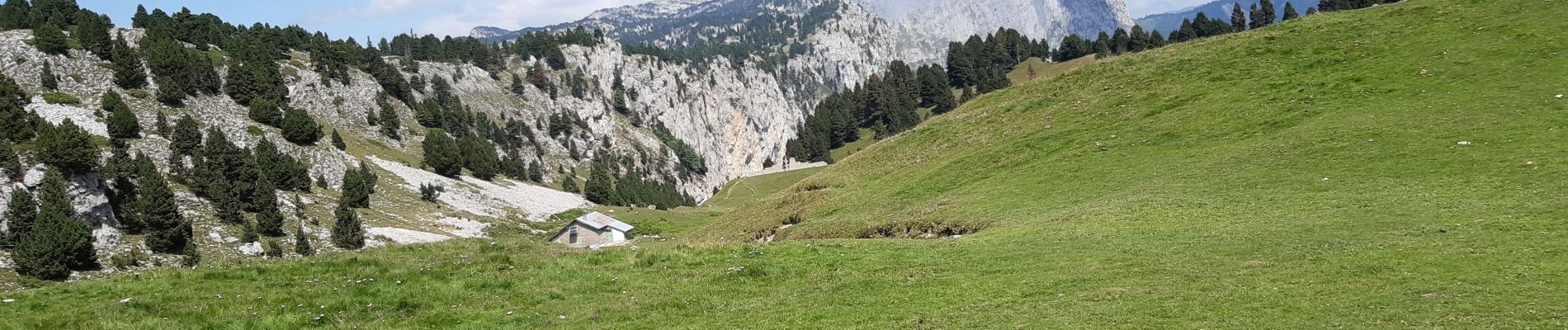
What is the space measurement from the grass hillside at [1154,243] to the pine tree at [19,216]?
43571mm

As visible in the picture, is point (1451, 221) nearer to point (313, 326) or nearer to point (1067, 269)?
point (1067, 269)

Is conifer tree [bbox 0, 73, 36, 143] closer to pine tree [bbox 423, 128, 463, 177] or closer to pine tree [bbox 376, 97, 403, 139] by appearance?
pine tree [bbox 423, 128, 463, 177]

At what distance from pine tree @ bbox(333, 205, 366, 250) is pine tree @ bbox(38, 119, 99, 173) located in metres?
18.5

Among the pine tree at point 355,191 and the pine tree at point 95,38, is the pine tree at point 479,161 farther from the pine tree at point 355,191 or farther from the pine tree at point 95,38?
the pine tree at point 95,38

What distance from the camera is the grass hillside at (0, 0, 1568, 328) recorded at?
16.8m

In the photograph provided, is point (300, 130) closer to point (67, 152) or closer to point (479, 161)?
point (479, 161)

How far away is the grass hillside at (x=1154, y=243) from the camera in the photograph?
1683cm

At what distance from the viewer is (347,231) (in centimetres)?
7756

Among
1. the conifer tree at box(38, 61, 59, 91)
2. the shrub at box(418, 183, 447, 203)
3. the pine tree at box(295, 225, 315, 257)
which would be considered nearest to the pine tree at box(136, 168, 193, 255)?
the pine tree at box(295, 225, 315, 257)

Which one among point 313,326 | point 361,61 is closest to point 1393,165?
point 313,326

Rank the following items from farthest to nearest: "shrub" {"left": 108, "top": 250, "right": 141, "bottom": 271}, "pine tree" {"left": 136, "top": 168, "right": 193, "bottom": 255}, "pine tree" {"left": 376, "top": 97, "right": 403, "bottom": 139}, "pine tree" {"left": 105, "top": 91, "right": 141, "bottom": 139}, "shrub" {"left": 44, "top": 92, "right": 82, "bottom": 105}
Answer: "pine tree" {"left": 376, "top": 97, "right": 403, "bottom": 139} → "shrub" {"left": 44, "top": 92, "right": 82, "bottom": 105} → "pine tree" {"left": 105, "top": 91, "right": 141, "bottom": 139} → "pine tree" {"left": 136, "top": 168, "right": 193, "bottom": 255} → "shrub" {"left": 108, "top": 250, "right": 141, "bottom": 271}

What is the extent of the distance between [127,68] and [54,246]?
238 ft

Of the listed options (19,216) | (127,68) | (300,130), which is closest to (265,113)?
(300,130)

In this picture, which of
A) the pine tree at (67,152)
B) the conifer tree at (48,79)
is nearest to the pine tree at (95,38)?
the conifer tree at (48,79)
